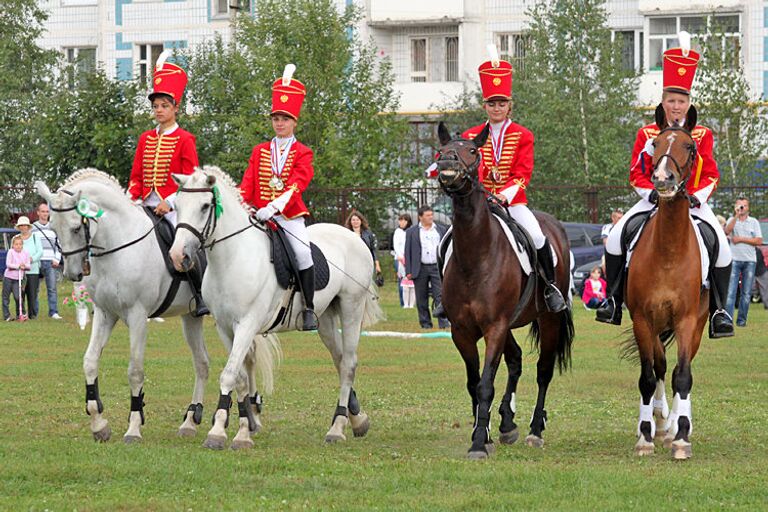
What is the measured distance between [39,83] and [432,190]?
62.4 ft

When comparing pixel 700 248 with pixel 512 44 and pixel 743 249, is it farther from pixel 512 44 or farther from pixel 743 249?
pixel 512 44

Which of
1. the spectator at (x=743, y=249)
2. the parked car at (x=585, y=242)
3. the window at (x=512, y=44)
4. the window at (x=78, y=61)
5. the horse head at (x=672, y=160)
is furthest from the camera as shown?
the window at (x=512, y=44)

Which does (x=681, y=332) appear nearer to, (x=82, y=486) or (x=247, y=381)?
(x=247, y=381)

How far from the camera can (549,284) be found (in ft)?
45.1

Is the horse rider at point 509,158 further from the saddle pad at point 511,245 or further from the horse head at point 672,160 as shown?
the horse head at point 672,160

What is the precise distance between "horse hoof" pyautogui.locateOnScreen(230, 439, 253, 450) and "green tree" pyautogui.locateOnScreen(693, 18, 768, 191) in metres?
31.4

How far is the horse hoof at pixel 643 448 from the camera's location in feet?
41.9

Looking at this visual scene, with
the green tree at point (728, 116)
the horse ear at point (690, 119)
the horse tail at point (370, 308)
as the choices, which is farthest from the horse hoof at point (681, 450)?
the green tree at point (728, 116)

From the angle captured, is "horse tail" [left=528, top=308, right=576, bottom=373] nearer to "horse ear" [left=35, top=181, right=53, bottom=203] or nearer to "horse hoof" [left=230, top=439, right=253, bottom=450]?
"horse hoof" [left=230, top=439, right=253, bottom=450]

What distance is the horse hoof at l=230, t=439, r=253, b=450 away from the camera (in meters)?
13.1

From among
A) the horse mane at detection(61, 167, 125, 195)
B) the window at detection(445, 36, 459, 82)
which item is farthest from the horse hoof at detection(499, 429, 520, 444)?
the window at detection(445, 36, 459, 82)

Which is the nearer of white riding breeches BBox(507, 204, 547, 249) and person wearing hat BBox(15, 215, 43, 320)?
white riding breeches BBox(507, 204, 547, 249)

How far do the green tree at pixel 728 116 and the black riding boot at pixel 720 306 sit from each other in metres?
29.5

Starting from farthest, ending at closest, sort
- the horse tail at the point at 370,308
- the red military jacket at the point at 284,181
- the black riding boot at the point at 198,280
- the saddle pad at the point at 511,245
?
the horse tail at the point at 370,308
the black riding boot at the point at 198,280
the red military jacket at the point at 284,181
the saddle pad at the point at 511,245
